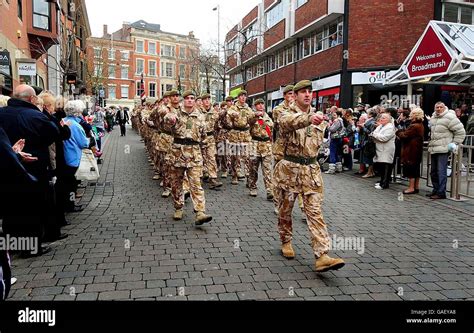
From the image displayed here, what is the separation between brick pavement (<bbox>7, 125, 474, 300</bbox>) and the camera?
4.24 metres

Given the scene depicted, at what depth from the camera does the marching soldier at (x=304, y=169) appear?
465cm

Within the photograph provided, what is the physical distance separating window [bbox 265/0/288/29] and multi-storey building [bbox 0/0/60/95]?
1699cm

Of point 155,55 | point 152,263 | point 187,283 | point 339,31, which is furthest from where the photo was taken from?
point 155,55

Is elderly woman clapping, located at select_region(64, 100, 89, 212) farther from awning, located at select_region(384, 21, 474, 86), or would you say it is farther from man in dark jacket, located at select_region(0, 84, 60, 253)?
awning, located at select_region(384, 21, 474, 86)

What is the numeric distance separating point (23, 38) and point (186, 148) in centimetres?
1476

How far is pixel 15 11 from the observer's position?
16531 mm

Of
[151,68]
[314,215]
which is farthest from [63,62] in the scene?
[151,68]

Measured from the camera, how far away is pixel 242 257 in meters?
5.22

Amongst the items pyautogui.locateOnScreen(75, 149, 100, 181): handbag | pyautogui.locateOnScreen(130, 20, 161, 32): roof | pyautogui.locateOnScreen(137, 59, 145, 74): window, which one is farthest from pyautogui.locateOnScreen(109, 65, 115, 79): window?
pyautogui.locateOnScreen(75, 149, 100, 181): handbag

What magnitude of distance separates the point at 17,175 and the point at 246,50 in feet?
135

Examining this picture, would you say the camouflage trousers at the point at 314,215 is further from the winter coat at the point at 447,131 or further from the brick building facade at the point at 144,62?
the brick building facade at the point at 144,62

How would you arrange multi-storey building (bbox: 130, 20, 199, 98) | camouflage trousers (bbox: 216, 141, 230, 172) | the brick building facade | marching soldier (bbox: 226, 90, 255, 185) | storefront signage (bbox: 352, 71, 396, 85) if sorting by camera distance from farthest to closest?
1. multi-storey building (bbox: 130, 20, 199, 98)
2. the brick building facade
3. storefront signage (bbox: 352, 71, 396, 85)
4. camouflage trousers (bbox: 216, 141, 230, 172)
5. marching soldier (bbox: 226, 90, 255, 185)
